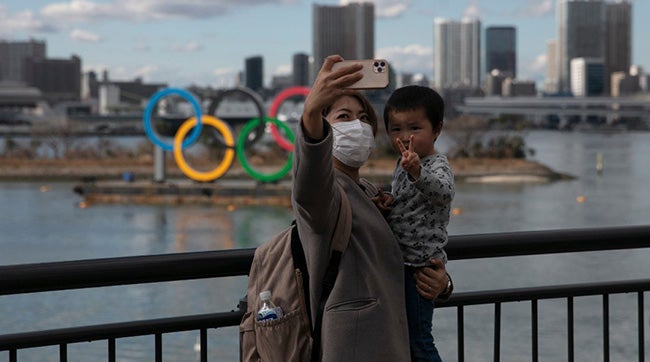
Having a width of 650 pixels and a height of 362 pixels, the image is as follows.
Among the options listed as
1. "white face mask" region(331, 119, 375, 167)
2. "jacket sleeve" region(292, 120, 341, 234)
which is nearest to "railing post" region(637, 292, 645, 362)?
"white face mask" region(331, 119, 375, 167)

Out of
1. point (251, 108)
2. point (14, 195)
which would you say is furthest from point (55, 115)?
point (14, 195)

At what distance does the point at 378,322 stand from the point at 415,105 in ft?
1.90

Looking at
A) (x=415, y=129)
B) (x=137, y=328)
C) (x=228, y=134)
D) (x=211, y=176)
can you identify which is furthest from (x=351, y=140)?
(x=211, y=176)

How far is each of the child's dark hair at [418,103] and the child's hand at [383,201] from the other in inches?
8.3

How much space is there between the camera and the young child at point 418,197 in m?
2.47

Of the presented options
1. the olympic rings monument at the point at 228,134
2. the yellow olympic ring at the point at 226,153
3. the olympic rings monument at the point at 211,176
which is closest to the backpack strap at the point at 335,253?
the olympic rings monument at the point at 211,176

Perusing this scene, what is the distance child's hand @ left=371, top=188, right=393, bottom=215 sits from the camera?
2479 millimetres

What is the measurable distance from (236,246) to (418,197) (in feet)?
120

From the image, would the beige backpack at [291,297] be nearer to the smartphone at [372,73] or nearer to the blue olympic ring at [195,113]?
the smartphone at [372,73]

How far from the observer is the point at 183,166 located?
55438mm

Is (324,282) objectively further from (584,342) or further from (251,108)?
(251,108)

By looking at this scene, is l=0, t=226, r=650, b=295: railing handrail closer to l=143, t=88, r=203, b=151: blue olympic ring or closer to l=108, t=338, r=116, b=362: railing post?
l=108, t=338, r=116, b=362: railing post

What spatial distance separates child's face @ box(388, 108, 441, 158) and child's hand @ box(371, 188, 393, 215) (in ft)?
0.45

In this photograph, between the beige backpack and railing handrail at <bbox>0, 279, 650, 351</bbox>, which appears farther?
railing handrail at <bbox>0, 279, 650, 351</bbox>
